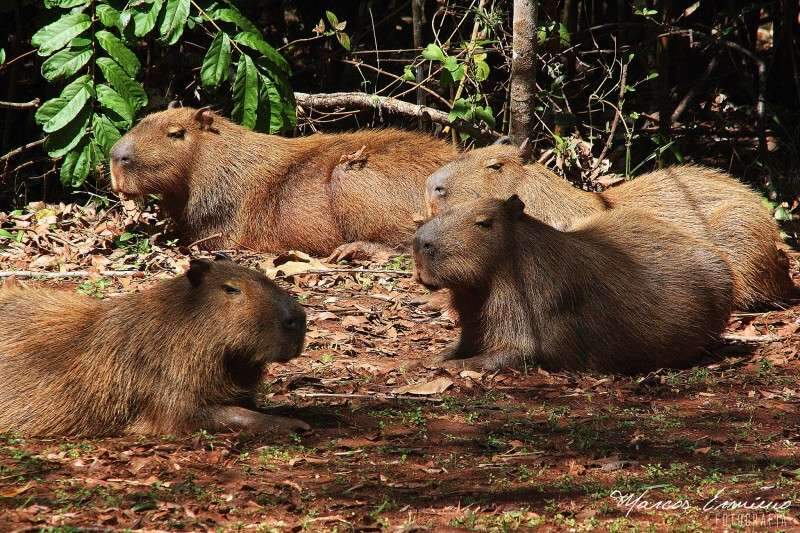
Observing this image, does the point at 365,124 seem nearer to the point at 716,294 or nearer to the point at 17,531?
the point at 716,294

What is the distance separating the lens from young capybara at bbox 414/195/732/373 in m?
6.30

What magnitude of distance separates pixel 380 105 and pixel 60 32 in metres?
2.99

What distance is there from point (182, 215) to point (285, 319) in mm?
4980

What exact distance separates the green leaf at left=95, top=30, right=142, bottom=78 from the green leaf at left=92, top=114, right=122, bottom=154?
48 centimetres

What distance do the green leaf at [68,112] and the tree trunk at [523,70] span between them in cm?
344

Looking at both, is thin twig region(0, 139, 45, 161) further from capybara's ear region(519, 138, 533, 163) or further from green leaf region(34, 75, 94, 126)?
capybara's ear region(519, 138, 533, 163)

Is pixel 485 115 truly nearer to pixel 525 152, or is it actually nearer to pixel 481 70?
pixel 481 70

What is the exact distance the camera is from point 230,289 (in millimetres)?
4992

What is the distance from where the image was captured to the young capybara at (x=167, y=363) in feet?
16.1

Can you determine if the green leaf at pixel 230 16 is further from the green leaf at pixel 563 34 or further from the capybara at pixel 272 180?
the green leaf at pixel 563 34

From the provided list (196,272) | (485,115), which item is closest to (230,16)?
(485,115)

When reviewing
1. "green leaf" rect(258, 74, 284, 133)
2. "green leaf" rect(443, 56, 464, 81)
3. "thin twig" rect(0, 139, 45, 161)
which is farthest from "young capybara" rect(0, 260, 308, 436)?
"thin twig" rect(0, 139, 45, 161)

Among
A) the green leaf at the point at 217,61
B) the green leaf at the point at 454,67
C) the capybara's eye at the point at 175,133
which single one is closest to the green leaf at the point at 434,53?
the green leaf at the point at 454,67

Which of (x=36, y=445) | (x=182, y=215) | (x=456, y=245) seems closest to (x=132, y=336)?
(x=36, y=445)
